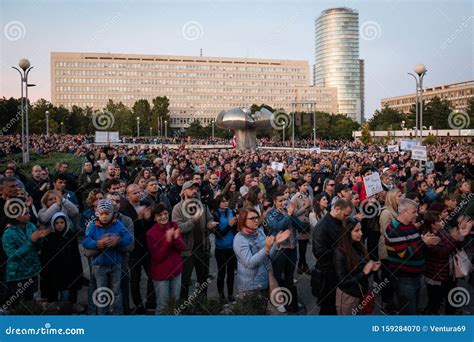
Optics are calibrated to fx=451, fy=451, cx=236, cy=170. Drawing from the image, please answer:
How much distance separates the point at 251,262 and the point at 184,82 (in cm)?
13626

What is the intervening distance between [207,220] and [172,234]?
126 centimetres

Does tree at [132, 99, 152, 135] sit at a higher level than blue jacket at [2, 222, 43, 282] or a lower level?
higher

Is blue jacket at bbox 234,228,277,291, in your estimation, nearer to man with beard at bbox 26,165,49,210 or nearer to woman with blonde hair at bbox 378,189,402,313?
woman with blonde hair at bbox 378,189,402,313

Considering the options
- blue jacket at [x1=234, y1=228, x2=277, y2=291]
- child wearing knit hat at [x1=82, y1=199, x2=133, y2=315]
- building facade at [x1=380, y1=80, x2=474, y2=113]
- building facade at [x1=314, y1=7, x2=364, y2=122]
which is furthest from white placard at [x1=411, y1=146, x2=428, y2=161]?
building facade at [x1=314, y1=7, x2=364, y2=122]

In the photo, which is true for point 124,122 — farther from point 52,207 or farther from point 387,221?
point 387,221

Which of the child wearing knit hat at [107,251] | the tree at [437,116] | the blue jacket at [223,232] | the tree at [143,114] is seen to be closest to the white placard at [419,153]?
the blue jacket at [223,232]

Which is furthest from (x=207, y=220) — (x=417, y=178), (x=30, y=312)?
(x=417, y=178)

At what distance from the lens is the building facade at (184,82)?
430ft

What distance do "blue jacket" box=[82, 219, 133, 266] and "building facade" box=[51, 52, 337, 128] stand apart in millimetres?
130026

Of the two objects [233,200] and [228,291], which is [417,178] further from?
[228,291]

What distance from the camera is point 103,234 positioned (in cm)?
538

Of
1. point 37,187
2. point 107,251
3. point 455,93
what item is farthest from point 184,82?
point 107,251

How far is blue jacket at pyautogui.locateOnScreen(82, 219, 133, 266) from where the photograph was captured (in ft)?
17.6

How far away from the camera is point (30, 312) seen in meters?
5.06
